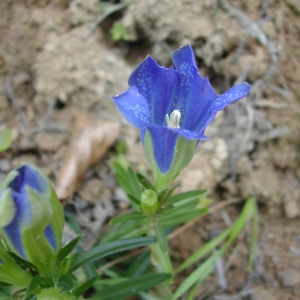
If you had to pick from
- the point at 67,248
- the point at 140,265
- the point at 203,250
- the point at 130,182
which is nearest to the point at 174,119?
the point at 130,182

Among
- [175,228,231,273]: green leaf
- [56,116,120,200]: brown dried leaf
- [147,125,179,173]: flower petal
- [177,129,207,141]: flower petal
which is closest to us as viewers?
[177,129,207,141]: flower petal

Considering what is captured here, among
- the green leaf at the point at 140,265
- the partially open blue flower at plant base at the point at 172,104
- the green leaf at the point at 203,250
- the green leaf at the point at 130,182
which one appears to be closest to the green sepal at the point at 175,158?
the partially open blue flower at plant base at the point at 172,104

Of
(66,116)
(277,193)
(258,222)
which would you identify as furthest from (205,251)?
(66,116)

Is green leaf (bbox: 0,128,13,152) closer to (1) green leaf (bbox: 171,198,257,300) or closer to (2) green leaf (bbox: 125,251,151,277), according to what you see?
(2) green leaf (bbox: 125,251,151,277)

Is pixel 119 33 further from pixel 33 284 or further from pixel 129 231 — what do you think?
pixel 33 284

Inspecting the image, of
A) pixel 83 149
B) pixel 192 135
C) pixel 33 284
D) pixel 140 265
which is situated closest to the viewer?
pixel 192 135

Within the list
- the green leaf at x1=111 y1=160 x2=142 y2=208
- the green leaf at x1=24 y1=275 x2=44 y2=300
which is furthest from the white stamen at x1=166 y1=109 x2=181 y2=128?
the green leaf at x1=24 y1=275 x2=44 y2=300
